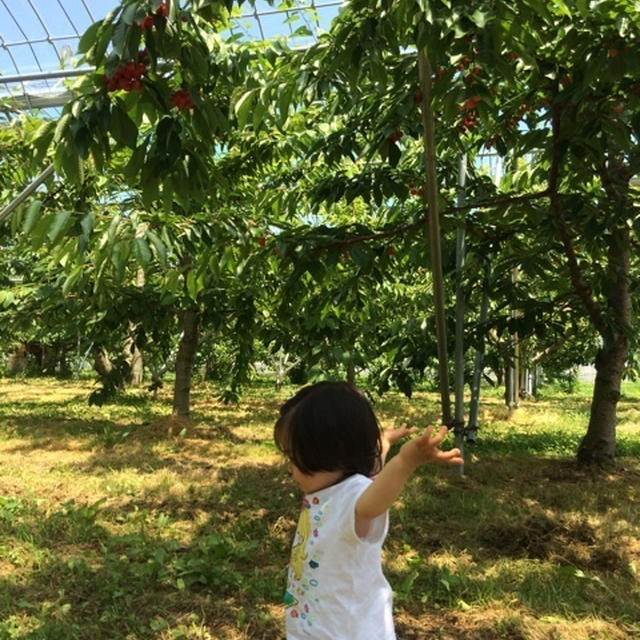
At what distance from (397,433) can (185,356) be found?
590 cm

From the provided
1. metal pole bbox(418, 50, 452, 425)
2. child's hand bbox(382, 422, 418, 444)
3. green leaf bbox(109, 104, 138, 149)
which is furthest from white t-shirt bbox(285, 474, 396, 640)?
green leaf bbox(109, 104, 138, 149)

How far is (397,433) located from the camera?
1.50 m

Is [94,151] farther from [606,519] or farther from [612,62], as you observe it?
[606,519]

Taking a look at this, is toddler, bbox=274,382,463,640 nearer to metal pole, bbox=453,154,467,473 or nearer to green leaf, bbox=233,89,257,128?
green leaf, bbox=233,89,257,128

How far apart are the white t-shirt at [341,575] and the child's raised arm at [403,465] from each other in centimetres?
9

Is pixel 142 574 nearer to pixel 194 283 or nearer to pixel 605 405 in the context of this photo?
pixel 194 283

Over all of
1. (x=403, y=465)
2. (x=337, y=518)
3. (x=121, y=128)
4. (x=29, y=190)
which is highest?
(x=121, y=128)

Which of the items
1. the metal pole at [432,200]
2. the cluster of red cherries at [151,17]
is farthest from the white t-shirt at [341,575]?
the cluster of red cherries at [151,17]

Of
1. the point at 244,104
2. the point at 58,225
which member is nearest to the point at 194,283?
the point at 244,104

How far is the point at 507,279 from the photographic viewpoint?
4.05 meters

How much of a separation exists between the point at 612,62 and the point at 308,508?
6.54 feet

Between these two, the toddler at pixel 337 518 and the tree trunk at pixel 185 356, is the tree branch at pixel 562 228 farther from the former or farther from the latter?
the tree trunk at pixel 185 356

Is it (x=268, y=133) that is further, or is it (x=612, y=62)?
(x=268, y=133)

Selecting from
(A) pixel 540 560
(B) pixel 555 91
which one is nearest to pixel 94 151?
(B) pixel 555 91
